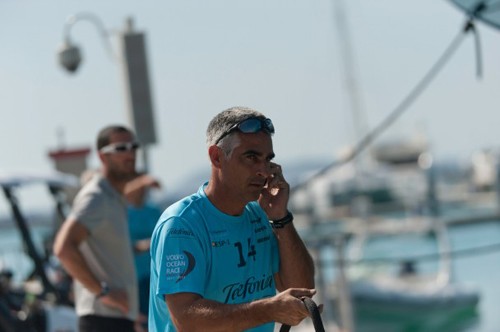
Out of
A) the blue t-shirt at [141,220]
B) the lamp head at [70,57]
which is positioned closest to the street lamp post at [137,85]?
the lamp head at [70,57]

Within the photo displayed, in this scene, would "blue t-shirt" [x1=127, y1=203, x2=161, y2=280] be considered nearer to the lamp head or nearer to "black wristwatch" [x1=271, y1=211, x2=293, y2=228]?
"black wristwatch" [x1=271, y1=211, x2=293, y2=228]

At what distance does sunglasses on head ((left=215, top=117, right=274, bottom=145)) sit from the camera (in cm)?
332

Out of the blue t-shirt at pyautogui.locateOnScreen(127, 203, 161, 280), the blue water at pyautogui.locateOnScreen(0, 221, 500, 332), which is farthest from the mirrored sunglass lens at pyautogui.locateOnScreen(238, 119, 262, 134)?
the blue water at pyautogui.locateOnScreen(0, 221, 500, 332)

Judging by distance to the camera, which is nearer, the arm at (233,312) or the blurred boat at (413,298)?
the arm at (233,312)

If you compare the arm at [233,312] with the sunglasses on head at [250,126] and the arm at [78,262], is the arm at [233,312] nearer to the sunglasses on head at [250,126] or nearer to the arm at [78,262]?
the sunglasses on head at [250,126]

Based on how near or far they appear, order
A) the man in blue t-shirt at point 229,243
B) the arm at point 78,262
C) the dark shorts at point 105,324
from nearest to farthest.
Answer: the man in blue t-shirt at point 229,243, the arm at point 78,262, the dark shorts at point 105,324

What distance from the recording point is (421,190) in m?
66.6

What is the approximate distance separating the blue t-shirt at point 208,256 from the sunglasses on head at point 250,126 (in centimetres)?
25

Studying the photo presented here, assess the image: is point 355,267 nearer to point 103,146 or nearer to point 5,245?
point 5,245

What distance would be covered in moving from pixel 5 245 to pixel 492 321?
1343 cm

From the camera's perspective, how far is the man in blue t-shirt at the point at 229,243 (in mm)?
3188

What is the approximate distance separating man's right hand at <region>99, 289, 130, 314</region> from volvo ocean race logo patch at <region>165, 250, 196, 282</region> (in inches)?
86.2

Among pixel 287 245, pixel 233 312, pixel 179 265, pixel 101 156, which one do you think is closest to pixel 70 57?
pixel 101 156

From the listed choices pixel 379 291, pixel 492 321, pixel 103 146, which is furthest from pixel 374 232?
pixel 103 146
